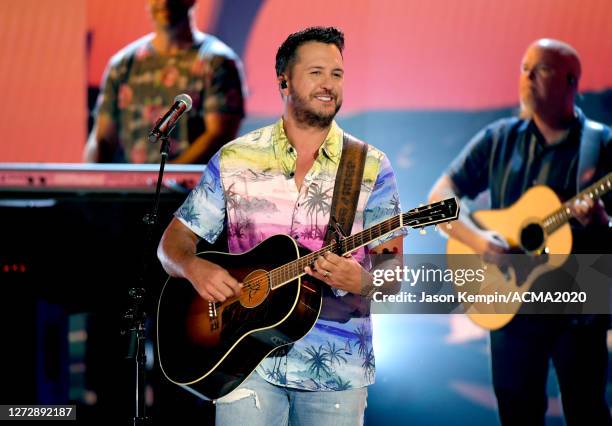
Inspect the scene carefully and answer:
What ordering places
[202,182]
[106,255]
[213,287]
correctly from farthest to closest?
[106,255]
[202,182]
[213,287]

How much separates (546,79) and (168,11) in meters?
2.26

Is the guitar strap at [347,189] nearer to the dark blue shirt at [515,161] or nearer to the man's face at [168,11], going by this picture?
the dark blue shirt at [515,161]

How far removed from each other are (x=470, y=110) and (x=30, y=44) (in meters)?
2.64

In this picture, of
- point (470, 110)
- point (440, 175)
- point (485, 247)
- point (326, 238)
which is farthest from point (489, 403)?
point (326, 238)

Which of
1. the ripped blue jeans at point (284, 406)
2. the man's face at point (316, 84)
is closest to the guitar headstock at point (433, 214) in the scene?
the man's face at point (316, 84)

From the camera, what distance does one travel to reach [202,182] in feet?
11.4

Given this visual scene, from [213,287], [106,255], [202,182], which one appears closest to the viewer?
[213,287]

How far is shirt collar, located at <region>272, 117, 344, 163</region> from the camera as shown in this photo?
3375 mm

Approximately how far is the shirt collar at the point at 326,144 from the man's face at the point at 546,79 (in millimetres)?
2013

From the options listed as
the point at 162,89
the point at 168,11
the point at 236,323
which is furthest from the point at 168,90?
the point at 236,323

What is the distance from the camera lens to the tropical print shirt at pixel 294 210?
313 cm

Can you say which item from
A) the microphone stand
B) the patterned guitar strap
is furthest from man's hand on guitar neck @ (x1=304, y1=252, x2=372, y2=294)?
the microphone stand

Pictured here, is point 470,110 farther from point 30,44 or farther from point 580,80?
point 30,44

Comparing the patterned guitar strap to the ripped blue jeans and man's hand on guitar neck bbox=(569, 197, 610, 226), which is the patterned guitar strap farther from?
man's hand on guitar neck bbox=(569, 197, 610, 226)
